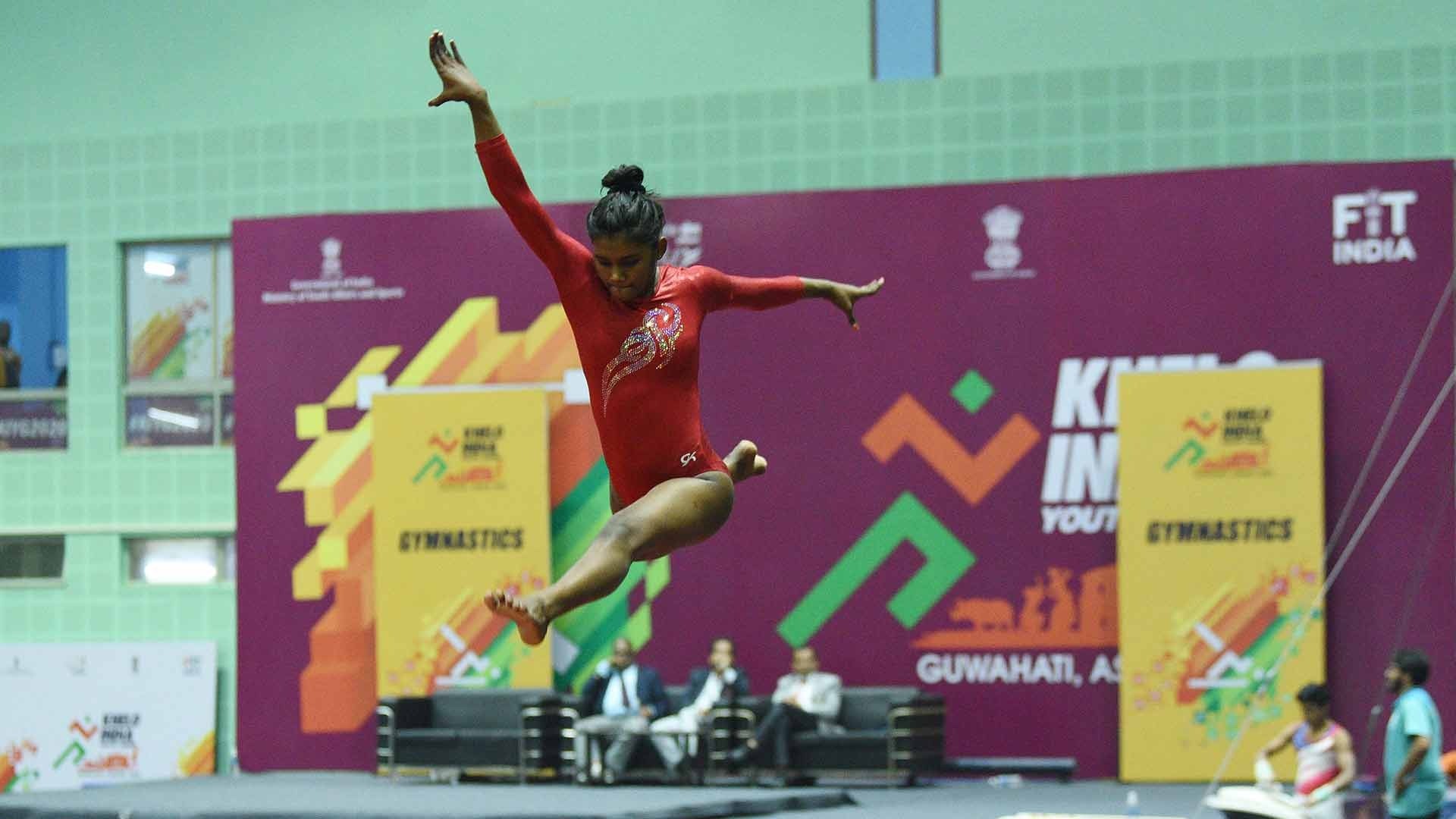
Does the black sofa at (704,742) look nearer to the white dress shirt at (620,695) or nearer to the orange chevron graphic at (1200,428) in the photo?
the white dress shirt at (620,695)

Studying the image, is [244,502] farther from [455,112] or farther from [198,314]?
[455,112]

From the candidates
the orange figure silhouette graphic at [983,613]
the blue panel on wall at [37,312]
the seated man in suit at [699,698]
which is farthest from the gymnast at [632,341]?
the blue panel on wall at [37,312]

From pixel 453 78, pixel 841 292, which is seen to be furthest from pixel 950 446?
pixel 453 78

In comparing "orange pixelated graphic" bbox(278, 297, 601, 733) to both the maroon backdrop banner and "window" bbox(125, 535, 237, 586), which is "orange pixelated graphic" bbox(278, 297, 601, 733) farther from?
"window" bbox(125, 535, 237, 586)

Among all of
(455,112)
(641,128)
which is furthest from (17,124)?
(641,128)

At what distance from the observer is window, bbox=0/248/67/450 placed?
A: 1512 cm

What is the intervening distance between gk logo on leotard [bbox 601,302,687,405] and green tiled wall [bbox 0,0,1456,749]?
8.85m

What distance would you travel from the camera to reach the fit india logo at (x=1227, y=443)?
12.0m

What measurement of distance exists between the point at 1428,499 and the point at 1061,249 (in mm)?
2753

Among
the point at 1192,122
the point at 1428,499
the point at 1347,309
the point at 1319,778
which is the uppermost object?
the point at 1192,122

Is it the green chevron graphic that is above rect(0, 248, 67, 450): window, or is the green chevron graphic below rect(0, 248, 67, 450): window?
below

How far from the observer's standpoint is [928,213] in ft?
42.1

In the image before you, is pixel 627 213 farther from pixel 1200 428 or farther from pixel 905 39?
pixel 905 39

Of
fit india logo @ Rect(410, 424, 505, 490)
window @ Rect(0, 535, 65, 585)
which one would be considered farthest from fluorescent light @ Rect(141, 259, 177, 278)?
fit india logo @ Rect(410, 424, 505, 490)
